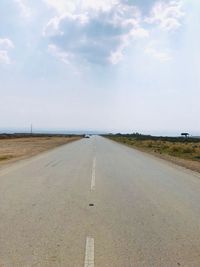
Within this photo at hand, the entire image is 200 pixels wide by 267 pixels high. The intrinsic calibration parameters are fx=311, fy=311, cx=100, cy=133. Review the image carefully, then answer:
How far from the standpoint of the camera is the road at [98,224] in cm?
433

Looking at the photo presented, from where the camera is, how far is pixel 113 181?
1175 cm

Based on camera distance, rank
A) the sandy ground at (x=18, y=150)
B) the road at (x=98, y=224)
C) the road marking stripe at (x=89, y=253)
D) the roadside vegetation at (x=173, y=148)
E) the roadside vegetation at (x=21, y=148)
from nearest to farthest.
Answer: the road marking stripe at (x=89, y=253) → the road at (x=98, y=224) → the sandy ground at (x=18, y=150) → the roadside vegetation at (x=21, y=148) → the roadside vegetation at (x=173, y=148)

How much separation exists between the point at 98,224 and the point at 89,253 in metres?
1.49

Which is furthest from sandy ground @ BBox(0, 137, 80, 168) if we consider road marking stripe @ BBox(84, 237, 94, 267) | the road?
road marking stripe @ BBox(84, 237, 94, 267)

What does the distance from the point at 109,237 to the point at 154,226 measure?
1.12 metres

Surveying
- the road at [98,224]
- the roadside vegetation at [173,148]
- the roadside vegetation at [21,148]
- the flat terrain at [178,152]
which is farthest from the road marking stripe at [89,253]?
the roadside vegetation at [173,148]

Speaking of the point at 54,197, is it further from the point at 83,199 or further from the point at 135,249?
the point at 135,249

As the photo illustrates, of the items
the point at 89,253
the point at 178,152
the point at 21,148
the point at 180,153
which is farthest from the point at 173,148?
the point at 89,253

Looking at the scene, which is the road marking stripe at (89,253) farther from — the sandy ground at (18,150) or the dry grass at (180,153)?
the sandy ground at (18,150)

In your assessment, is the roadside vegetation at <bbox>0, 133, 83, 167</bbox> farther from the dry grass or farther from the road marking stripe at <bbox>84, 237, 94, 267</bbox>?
the road marking stripe at <bbox>84, 237, 94, 267</bbox>

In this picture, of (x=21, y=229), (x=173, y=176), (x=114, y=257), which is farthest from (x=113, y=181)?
(x=114, y=257)

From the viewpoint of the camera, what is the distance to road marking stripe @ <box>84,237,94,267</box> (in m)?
4.12

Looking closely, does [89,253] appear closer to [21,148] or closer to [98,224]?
[98,224]

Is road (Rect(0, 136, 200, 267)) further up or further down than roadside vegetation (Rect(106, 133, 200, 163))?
further up
